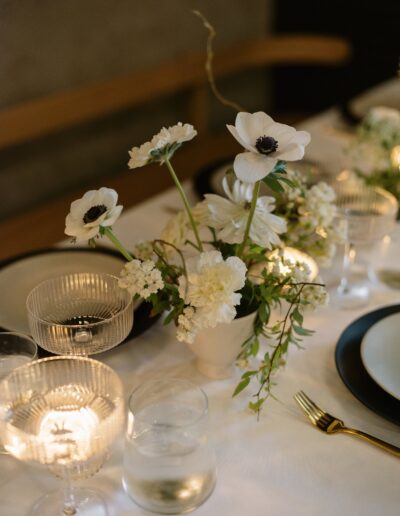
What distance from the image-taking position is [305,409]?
3.02ft

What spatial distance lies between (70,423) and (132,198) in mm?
1510

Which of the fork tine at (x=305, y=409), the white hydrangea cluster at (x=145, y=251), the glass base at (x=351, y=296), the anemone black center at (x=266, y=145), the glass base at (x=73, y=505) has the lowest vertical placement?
the glass base at (x=351, y=296)

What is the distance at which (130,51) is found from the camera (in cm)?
284

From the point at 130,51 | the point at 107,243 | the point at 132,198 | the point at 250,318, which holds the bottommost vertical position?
the point at 132,198

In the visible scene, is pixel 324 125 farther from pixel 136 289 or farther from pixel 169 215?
pixel 136 289

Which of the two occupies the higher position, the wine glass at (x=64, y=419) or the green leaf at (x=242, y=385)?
the wine glass at (x=64, y=419)

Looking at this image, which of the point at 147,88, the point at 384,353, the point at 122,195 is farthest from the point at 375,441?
the point at 147,88

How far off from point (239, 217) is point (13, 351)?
0.36 meters

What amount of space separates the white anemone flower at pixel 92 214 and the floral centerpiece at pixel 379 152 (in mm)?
806

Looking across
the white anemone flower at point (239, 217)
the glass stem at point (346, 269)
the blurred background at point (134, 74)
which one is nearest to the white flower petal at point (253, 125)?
the white anemone flower at point (239, 217)

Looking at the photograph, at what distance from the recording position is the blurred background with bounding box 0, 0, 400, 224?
2.37m

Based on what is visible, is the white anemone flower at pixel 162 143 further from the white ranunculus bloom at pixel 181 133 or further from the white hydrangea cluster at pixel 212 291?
the white hydrangea cluster at pixel 212 291

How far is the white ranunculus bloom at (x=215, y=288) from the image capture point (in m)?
0.78

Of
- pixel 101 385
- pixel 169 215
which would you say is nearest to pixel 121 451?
pixel 101 385
